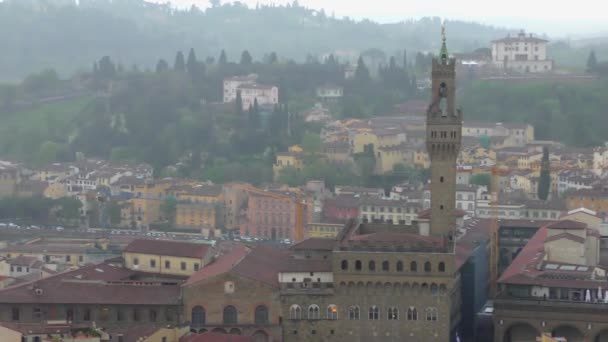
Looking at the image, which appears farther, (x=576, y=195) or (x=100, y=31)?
(x=100, y=31)

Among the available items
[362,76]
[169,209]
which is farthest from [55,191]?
[362,76]

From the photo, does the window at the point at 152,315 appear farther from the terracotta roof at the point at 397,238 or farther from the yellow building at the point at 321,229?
the yellow building at the point at 321,229

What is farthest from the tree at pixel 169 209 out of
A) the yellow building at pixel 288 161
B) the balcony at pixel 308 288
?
the balcony at pixel 308 288

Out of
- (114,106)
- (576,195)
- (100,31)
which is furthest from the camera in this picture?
(100,31)

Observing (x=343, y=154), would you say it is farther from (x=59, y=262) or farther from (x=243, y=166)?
(x=59, y=262)

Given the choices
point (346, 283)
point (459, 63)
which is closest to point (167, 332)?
point (346, 283)

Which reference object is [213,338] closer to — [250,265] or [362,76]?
[250,265]

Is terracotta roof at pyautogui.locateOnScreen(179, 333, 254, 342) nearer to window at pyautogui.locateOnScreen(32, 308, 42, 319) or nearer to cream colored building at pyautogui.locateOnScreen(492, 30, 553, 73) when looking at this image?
window at pyautogui.locateOnScreen(32, 308, 42, 319)
